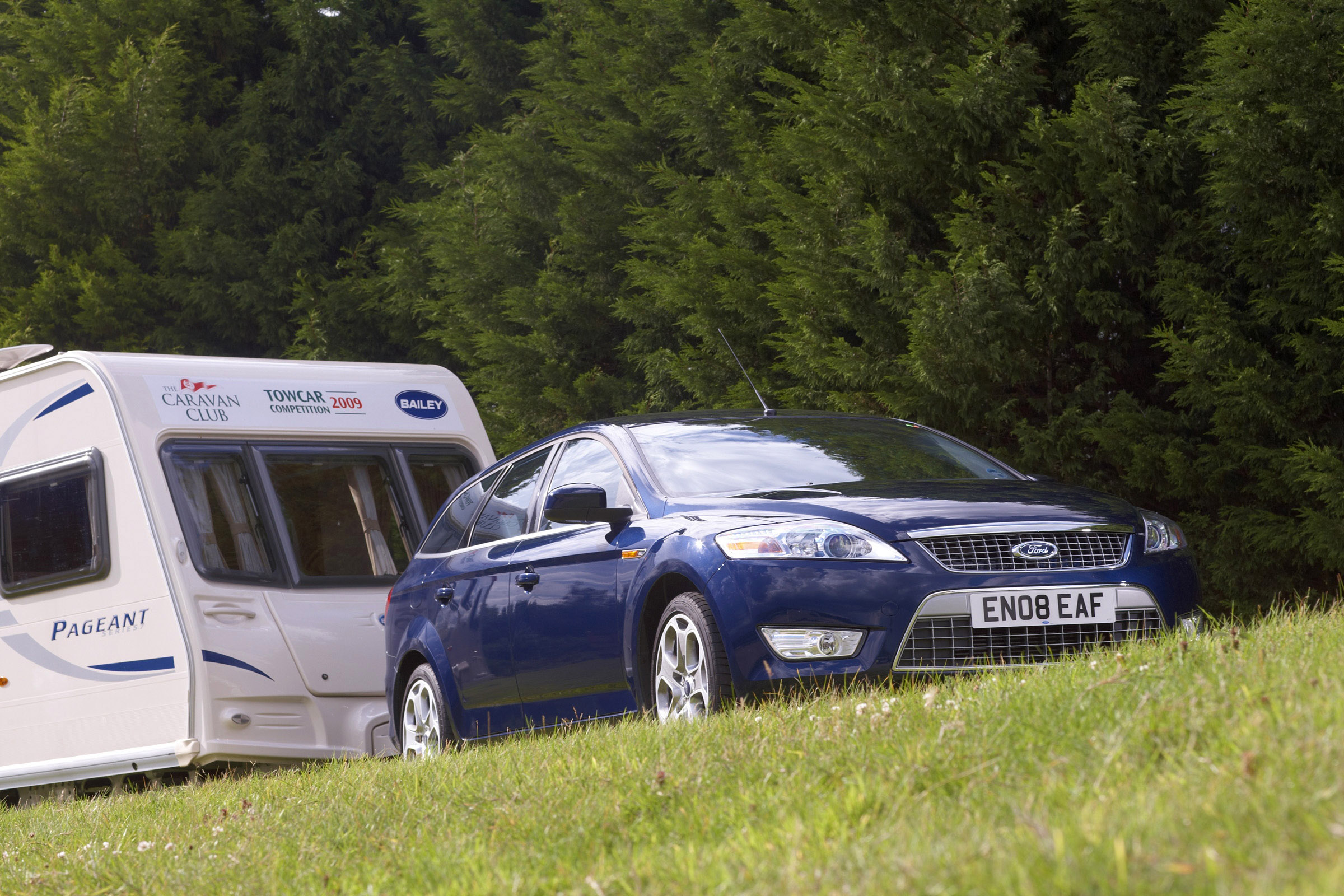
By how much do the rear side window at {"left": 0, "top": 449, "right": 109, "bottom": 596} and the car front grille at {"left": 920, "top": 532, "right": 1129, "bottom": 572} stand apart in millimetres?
5874

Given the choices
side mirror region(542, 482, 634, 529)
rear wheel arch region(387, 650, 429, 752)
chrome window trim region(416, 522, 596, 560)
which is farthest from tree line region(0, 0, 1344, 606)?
rear wheel arch region(387, 650, 429, 752)

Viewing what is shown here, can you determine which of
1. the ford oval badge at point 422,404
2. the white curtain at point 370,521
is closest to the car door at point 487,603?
the white curtain at point 370,521

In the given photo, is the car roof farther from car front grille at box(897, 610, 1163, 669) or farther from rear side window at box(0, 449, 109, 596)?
rear side window at box(0, 449, 109, 596)

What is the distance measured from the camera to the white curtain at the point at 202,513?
877 centimetres

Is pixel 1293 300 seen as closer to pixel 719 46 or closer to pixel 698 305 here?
pixel 698 305

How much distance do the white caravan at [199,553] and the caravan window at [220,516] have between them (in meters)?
0.01

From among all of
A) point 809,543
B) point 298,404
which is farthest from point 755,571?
point 298,404

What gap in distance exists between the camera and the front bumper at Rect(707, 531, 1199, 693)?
5.20 meters

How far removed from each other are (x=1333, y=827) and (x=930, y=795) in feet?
3.41

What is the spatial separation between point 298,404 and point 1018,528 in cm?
584

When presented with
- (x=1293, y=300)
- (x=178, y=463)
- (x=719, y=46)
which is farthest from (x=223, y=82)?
(x=1293, y=300)

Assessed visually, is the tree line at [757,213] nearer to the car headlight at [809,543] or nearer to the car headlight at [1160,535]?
the car headlight at [1160,535]

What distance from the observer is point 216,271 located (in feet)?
64.3

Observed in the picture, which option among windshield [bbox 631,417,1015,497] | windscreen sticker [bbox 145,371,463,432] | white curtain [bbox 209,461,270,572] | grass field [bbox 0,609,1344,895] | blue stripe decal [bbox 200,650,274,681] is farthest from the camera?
windscreen sticker [bbox 145,371,463,432]
